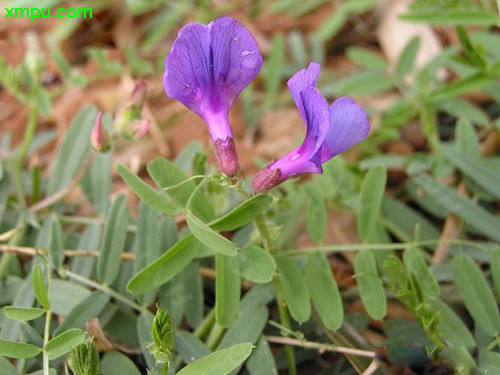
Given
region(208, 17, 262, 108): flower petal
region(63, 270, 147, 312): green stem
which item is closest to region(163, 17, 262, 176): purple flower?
region(208, 17, 262, 108): flower petal

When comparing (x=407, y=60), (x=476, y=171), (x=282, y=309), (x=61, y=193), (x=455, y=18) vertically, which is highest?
(x=455, y=18)

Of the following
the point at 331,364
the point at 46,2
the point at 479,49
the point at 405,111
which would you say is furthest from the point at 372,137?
the point at 46,2

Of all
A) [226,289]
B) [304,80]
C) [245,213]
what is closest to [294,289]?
[226,289]

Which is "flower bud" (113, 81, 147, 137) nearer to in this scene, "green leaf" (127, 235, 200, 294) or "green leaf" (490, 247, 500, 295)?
"green leaf" (127, 235, 200, 294)

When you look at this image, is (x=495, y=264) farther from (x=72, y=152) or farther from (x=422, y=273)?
(x=72, y=152)

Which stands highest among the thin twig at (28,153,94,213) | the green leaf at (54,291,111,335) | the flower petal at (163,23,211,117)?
the flower petal at (163,23,211,117)
